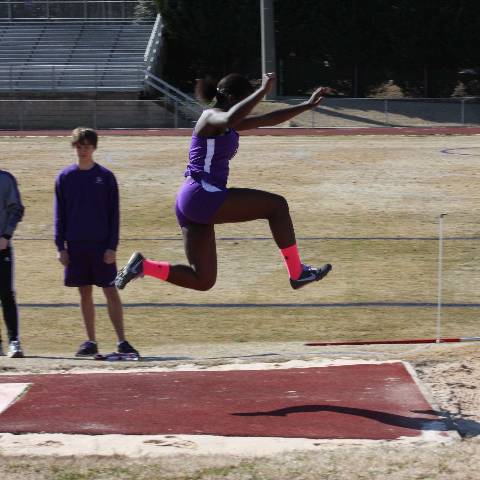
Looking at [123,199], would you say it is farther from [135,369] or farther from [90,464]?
[90,464]

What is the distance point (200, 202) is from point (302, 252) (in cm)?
630

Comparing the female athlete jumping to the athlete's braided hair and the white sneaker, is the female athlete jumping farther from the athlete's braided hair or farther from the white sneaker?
the white sneaker

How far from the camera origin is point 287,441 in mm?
5719

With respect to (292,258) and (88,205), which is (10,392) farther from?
(292,258)

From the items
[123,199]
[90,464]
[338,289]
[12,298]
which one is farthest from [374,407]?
[123,199]

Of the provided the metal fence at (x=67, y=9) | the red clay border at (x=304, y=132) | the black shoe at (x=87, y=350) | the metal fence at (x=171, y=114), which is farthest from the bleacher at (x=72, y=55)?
the black shoe at (x=87, y=350)

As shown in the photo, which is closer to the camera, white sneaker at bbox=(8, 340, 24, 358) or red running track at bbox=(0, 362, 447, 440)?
red running track at bbox=(0, 362, 447, 440)

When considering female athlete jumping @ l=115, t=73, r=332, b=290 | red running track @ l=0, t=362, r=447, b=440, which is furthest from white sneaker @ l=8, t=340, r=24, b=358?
female athlete jumping @ l=115, t=73, r=332, b=290

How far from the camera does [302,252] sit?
44.6 feet

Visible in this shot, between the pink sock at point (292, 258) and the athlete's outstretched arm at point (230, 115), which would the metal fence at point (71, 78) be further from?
the athlete's outstretched arm at point (230, 115)

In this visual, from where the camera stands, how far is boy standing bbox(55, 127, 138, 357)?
850cm

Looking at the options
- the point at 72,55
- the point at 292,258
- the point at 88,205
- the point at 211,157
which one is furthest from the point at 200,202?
the point at 72,55

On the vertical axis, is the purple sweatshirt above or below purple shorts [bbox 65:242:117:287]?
above

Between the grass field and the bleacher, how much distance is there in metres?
18.0
